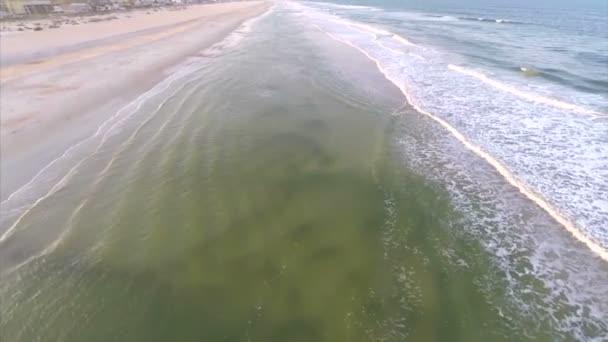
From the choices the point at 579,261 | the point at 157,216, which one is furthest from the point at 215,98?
the point at 579,261

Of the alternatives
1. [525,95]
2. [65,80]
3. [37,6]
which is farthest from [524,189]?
[37,6]

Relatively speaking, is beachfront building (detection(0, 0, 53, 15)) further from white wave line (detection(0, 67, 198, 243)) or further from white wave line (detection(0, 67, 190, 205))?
white wave line (detection(0, 67, 198, 243))

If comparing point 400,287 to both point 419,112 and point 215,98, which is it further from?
point 215,98

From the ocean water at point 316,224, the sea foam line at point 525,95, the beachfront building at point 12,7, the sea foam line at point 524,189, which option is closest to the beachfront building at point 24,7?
the beachfront building at point 12,7

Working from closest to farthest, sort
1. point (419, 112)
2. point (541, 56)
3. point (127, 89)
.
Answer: point (419, 112) → point (127, 89) → point (541, 56)

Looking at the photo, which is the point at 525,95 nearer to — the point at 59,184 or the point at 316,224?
the point at 316,224

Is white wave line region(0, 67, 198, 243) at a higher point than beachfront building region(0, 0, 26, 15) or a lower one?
lower

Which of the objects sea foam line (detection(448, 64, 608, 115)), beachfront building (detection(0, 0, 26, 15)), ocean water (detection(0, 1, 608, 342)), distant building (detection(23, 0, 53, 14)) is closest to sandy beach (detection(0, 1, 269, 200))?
ocean water (detection(0, 1, 608, 342))
